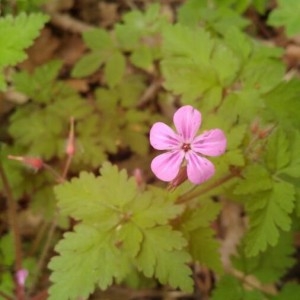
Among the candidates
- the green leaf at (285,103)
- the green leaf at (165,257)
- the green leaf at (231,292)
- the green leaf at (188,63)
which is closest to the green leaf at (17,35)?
the green leaf at (188,63)

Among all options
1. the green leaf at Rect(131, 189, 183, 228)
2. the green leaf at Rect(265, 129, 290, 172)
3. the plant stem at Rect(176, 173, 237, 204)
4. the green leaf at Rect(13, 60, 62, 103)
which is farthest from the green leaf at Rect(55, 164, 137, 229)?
the green leaf at Rect(13, 60, 62, 103)

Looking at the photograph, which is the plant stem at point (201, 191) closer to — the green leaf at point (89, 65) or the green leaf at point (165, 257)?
the green leaf at point (165, 257)

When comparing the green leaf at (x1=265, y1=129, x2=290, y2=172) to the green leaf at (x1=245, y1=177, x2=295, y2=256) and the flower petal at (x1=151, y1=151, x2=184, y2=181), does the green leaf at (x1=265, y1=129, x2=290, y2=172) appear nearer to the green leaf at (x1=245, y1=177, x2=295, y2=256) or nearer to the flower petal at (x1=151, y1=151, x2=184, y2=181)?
the green leaf at (x1=245, y1=177, x2=295, y2=256)

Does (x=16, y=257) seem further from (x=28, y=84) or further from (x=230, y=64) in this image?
(x=230, y=64)

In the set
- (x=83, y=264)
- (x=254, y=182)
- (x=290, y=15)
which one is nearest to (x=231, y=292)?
(x=254, y=182)

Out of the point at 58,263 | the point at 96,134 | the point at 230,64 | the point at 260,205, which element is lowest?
the point at 96,134

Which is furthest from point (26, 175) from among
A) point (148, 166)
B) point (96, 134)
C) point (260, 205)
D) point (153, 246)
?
point (260, 205)

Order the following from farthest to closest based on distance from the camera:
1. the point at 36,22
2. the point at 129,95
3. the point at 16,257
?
the point at 129,95 → the point at 16,257 → the point at 36,22
